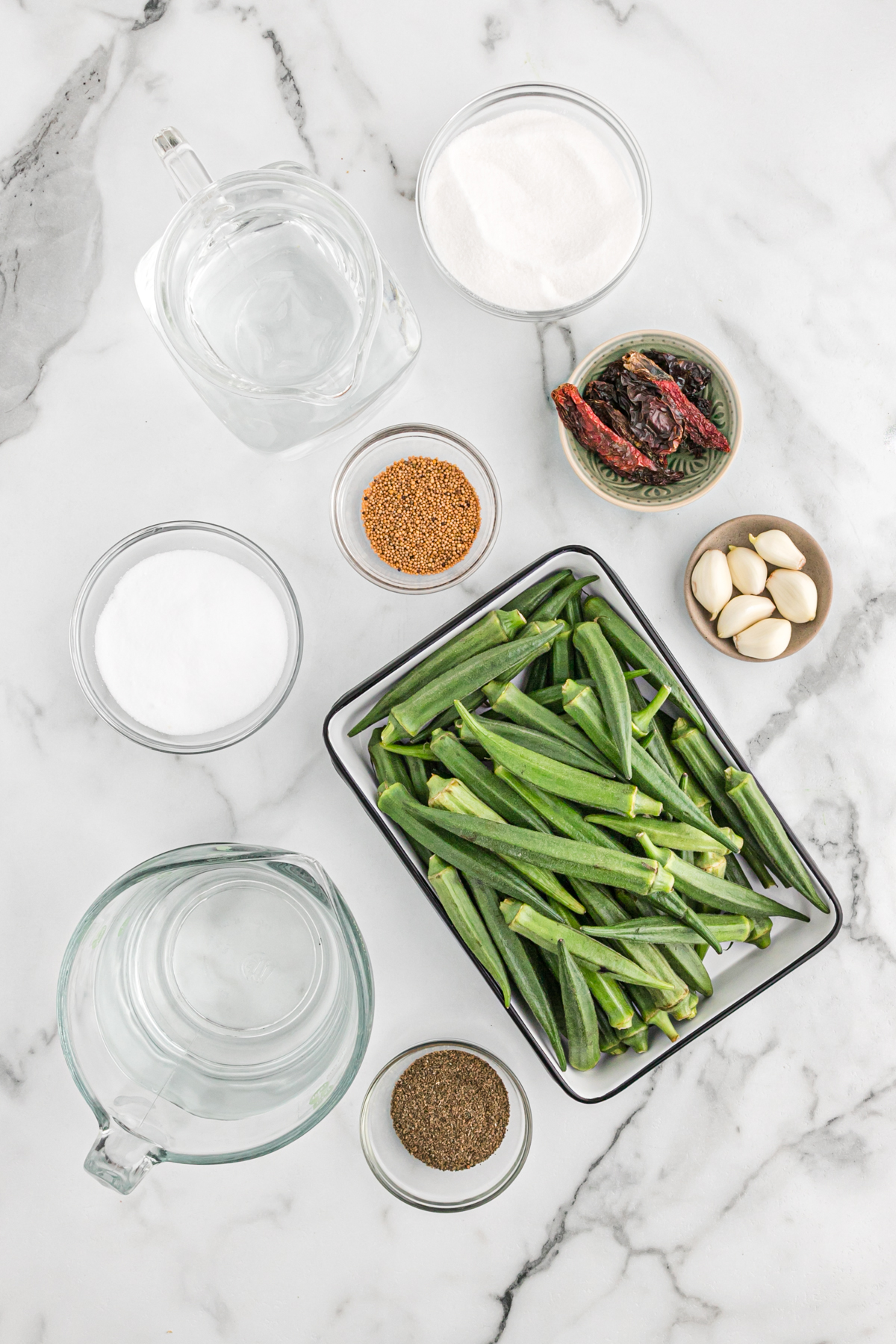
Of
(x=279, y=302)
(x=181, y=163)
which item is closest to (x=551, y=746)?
(x=279, y=302)

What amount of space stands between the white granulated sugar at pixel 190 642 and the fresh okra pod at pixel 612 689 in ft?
2.12

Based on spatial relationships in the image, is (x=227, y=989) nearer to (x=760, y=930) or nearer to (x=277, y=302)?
(x=760, y=930)

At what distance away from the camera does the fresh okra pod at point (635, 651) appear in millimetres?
1794

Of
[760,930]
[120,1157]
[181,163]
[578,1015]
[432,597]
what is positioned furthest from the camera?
[432,597]

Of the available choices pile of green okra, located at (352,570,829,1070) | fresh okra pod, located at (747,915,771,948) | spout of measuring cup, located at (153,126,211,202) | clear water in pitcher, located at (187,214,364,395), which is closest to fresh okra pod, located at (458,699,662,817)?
pile of green okra, located at (352,570,829,1070)

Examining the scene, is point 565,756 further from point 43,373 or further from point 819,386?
point 43,373

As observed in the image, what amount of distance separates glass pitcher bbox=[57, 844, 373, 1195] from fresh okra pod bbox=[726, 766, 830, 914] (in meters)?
0.84

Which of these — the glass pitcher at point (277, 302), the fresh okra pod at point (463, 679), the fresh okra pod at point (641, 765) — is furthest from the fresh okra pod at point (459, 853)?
the glass pitcher at point (277, 302)

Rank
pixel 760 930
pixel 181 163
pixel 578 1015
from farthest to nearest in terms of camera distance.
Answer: pixel 760 930 < pixel 578 1015 < pixel 181 163

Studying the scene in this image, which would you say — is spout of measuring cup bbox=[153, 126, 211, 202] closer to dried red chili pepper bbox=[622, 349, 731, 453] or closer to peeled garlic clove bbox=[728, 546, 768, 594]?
dried red chili pepper bbox=[622, 349, 731, 453]

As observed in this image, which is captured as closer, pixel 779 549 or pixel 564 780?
pixel 564 780

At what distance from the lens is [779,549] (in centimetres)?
191

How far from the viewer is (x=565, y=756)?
1.83 meters

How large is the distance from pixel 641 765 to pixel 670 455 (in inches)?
26.1
